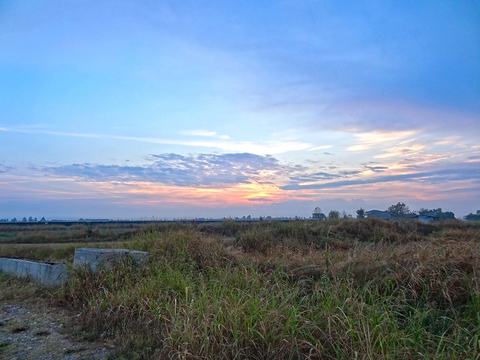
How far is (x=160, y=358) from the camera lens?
404cm

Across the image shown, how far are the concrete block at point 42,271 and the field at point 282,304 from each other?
13.6 inches

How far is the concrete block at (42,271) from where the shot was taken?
7.56m

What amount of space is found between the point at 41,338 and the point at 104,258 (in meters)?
2.44

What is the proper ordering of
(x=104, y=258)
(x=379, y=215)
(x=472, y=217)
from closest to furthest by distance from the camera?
(x=104, y=258) → (x=379, y=215) → (x=472, y=217)

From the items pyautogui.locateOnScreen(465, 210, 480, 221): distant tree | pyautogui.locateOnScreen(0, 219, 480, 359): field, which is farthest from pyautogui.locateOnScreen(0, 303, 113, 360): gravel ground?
pyautogui.locateOnScreen(465, 210, 480, 221): distant tree

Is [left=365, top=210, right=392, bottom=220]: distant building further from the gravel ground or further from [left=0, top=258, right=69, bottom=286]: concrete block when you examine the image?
the gravel ground

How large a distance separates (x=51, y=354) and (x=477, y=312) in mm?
5395

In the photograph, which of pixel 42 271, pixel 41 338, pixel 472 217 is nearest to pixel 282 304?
pixel 41 338

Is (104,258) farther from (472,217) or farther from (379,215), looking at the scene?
(472,217)

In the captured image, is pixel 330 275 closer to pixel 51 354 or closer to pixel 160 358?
pixel 160 358

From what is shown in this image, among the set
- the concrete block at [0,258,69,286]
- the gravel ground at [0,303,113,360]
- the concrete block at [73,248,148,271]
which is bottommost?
the gravel ground at [0,303,113,360]

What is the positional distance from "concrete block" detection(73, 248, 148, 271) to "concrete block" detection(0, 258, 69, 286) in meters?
0.40

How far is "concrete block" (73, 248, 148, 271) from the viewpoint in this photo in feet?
23.9

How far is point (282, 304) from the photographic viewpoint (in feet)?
14.7
